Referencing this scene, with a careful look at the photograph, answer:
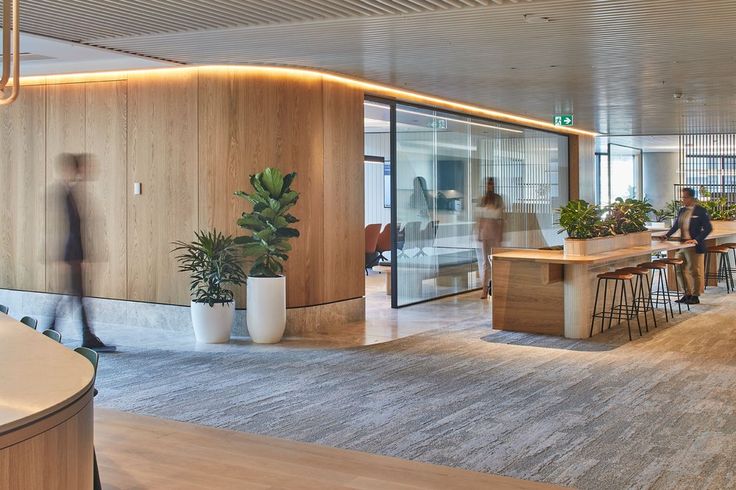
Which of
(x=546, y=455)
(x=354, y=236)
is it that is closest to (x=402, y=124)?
(x=354, y=236)

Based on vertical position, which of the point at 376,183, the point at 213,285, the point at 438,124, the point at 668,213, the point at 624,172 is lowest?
the point at 213,285

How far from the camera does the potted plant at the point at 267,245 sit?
877 centimetres

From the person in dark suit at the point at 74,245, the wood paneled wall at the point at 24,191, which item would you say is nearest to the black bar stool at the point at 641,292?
the person in dark suit at the point at 74,245

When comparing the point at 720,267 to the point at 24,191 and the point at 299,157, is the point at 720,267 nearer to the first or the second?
the point at 299,157

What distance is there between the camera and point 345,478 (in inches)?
186

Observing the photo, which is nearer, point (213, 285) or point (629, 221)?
point (213, 285)

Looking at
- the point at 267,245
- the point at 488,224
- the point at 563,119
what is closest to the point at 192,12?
the point at 267,245

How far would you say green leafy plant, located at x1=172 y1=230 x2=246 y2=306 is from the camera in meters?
8.82

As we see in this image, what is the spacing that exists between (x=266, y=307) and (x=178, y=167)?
1996 millimetres

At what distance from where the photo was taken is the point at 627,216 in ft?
37.1

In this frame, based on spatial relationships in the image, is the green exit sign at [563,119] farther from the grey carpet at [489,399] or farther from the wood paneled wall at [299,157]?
the grey carpet at [489,399]

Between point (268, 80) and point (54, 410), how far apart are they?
732cm

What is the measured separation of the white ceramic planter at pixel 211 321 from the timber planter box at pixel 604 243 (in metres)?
3.82

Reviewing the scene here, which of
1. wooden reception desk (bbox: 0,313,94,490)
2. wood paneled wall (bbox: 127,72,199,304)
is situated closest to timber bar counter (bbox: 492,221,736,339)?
wood paneled wall (bbox: 127,72,199,304)
